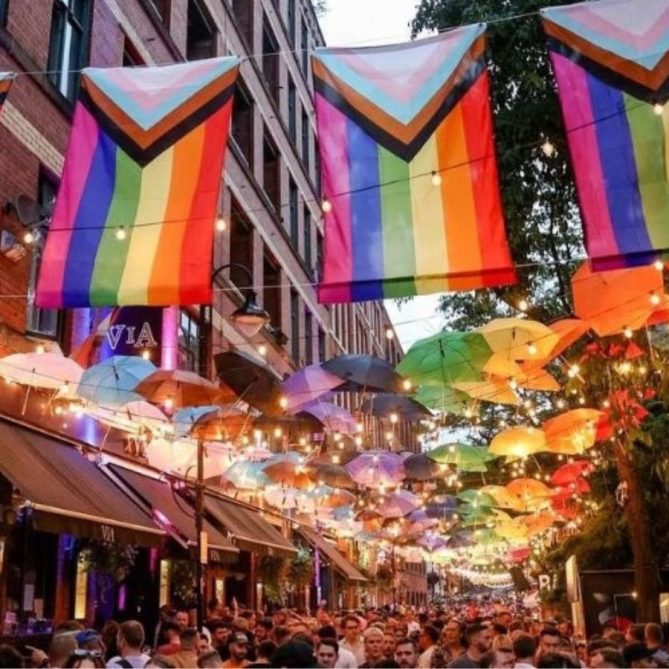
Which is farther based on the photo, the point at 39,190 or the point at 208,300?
the point at 39,190

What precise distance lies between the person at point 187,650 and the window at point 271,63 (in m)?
23.7

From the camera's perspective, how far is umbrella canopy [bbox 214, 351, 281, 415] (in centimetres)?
1355

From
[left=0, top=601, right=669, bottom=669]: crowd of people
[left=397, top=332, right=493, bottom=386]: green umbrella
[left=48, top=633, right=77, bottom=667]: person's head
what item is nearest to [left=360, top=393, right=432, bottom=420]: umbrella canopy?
[left=397, top=332, right=493, bottom=386]: green umbrella

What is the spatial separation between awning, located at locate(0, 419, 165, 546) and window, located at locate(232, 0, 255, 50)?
1716 centimetres

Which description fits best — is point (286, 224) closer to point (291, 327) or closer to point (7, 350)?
point (291, 327)

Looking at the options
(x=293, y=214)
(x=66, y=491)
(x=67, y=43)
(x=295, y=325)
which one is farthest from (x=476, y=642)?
(x=293, y=214)

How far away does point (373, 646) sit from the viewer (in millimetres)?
9703

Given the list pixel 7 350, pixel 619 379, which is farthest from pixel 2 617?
pixel 619 379

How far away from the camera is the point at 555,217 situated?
14375 millimetres

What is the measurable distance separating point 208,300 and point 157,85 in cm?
230

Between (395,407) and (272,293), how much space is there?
1135cm

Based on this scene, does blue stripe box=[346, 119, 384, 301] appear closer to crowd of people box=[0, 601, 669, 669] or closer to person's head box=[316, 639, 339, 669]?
crowd of people box=[0, 601, 669, 669]

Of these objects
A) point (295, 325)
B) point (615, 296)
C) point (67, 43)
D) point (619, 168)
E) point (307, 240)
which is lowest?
point (615, 296)

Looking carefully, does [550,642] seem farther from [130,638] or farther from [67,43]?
[67,43]
